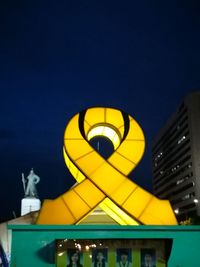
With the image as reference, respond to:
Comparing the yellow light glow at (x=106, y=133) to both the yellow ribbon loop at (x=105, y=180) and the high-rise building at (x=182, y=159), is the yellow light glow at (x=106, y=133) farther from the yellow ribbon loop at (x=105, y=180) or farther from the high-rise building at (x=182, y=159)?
the high-rise building at (x=182, y=159)

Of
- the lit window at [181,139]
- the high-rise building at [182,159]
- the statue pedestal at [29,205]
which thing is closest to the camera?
the statue pedestal at [29,205]

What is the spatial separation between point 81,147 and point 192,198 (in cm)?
7894

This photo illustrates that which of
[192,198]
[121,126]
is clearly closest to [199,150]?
[192,198]

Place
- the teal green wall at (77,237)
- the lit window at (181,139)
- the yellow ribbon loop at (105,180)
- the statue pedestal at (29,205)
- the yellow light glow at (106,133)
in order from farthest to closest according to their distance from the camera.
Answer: the lit window at (181,139)
the statue pedestal at (29,205)
the yellow light glow at (106,133)
the yellow ribbon loop at (105,180)
the teal green wall at (77,237)

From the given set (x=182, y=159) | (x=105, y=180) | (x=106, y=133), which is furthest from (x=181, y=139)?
(x=105, y=180)

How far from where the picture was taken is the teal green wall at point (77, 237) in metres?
6.92

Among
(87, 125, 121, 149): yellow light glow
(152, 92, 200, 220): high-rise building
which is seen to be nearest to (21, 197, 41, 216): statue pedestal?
(87, 125, 121, 149): yellow light glow

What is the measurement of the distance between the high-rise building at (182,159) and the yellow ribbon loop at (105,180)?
7154cm

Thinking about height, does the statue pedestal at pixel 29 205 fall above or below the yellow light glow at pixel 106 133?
below

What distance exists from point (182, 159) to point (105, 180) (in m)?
87.5

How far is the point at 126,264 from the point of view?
6840mm

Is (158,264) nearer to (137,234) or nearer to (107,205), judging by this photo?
(137,234)

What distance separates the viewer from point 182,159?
9462cm

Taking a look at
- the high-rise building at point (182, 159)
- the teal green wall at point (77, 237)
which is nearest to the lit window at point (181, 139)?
the high-rise building at point (182, 159)
